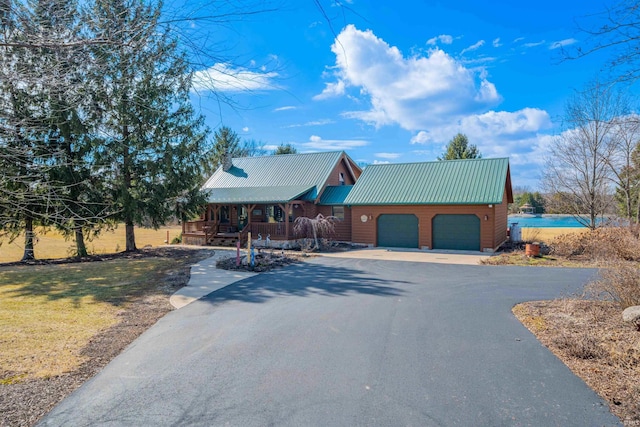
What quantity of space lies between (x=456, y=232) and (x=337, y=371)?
16.3 meters

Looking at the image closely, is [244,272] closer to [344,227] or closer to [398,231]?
[398,231]

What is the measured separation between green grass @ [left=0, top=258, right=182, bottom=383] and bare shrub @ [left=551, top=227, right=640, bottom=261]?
15814mm

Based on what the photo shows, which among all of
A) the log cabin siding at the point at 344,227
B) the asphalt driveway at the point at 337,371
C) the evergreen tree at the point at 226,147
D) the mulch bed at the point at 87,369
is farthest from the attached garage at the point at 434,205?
the evergreen tree at the point at 226,147

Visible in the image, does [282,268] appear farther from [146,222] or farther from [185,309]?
[146,222]

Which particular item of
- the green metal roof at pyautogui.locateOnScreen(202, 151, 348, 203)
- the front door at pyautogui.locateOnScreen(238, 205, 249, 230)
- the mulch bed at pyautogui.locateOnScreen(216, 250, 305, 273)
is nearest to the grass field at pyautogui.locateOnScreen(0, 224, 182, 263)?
the mulch bed at pyautogui.locateOnScreen(216, 250, 305, 273)

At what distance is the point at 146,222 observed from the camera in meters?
18.8

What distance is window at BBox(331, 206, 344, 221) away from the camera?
2280 centimetres

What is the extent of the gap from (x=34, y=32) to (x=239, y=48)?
1972 mm

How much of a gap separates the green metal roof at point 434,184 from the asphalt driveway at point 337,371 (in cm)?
1121

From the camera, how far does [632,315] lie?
592 centimetres

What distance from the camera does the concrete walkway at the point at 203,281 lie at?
8.80 meters

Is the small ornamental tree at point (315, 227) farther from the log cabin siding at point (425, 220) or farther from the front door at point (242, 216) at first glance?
the front door at point (242, 216)

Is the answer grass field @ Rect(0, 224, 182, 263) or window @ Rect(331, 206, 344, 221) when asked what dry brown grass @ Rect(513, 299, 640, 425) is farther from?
grass field @ Rect(0, 224, 182, 263)

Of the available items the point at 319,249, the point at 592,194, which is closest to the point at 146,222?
the point at 319,249
